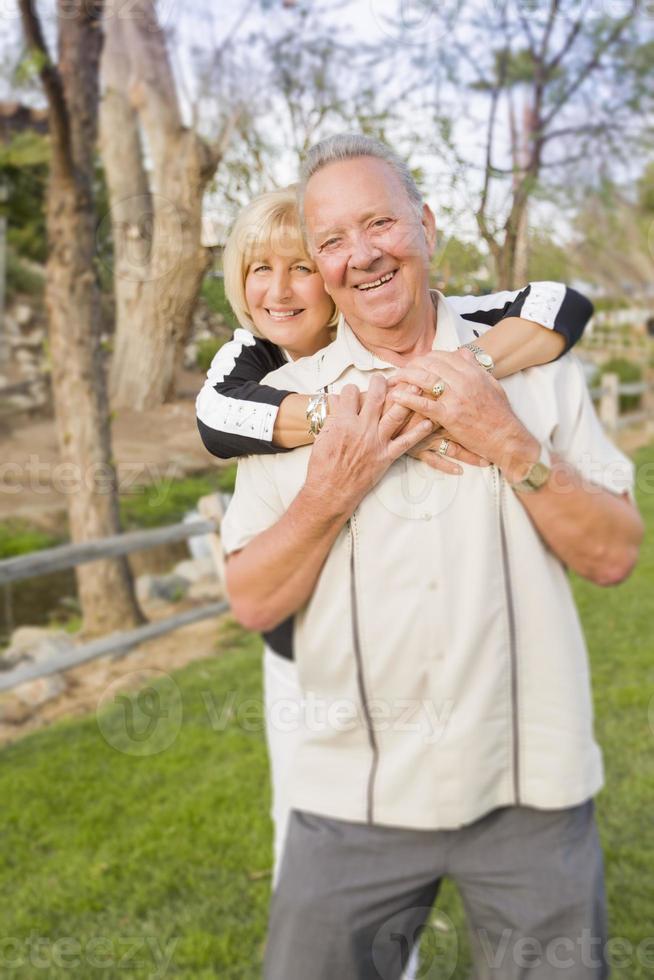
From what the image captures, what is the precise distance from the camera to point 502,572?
4.22 ft

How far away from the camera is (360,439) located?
1126 mm

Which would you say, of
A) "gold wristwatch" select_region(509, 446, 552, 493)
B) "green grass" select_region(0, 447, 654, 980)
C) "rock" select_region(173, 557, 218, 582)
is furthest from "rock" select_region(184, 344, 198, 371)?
"rock" select_region(173, 557, 218, 582)

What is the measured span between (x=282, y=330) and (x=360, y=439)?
0.16 m

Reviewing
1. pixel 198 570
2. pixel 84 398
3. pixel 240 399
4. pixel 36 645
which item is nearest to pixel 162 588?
pixel 198 570

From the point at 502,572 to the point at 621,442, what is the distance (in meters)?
13.1

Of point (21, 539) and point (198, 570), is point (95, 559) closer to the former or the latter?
point (198, 570)

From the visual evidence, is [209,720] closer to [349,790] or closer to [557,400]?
[349,790]

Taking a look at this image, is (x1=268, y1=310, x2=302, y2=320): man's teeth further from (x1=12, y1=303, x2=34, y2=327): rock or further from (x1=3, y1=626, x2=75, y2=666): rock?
(x1=12, y1=303, x2=34, y2=327): rock

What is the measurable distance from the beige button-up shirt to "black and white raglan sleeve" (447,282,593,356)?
0.13 ft

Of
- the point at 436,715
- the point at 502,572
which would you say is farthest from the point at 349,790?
the point at 502,572

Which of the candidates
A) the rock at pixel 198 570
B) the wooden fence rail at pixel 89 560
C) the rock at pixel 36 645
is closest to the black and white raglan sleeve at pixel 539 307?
the wooden fence rail at pixel 89 560

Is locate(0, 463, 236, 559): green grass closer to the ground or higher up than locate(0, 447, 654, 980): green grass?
higher up

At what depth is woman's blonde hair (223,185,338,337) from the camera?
1104 mm

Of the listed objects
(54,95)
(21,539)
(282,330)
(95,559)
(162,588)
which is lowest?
(162,588)
